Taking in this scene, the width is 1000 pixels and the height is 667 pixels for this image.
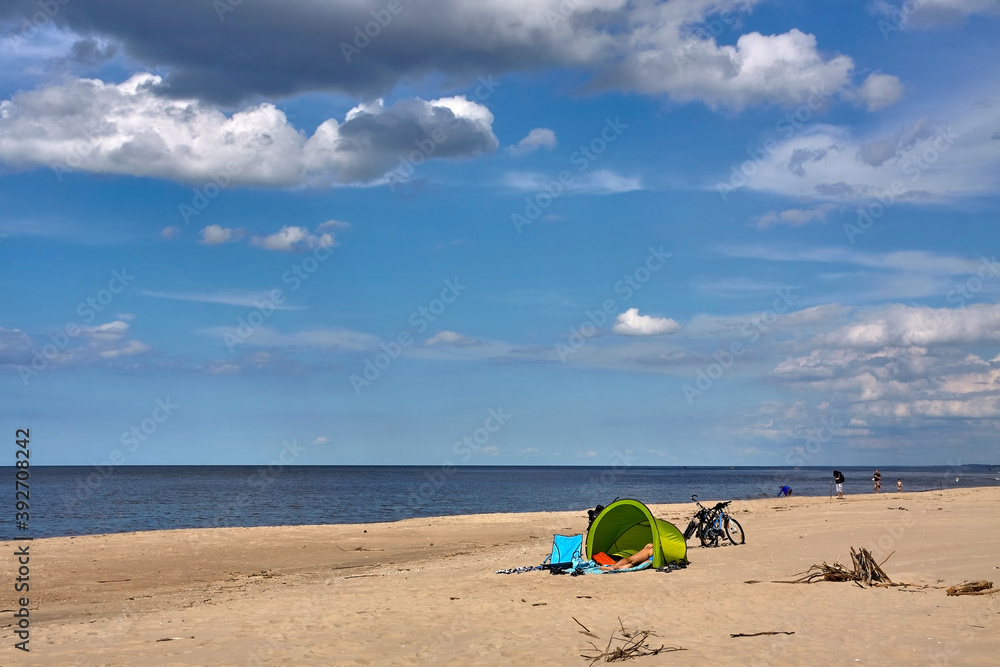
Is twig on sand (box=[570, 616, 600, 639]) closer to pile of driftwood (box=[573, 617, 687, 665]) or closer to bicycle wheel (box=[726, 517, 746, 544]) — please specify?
pile of driftwood (box=[573, 617, 687, 665])

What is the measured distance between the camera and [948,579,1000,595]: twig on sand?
1263 centimetres

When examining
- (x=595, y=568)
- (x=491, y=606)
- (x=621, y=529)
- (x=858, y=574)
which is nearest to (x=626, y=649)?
(x=491, y=606)

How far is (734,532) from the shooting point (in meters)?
21.7

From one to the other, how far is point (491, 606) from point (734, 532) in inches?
430

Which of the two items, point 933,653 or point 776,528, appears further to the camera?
point 776,528

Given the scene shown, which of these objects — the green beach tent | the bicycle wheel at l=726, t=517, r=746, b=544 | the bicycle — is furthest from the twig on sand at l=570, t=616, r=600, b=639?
the bicycle wheel at l=726, t=517, r=746, b=544

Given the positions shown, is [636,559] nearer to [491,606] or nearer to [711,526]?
[711,526]

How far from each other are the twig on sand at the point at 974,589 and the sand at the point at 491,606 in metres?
0.39

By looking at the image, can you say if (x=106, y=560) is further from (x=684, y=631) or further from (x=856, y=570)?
(x=856, y=570)

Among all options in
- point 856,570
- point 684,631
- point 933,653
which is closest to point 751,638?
point 684,631

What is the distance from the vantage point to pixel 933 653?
9258 millimetres

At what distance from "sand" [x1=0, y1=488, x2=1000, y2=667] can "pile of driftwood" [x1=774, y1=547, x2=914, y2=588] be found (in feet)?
1.05

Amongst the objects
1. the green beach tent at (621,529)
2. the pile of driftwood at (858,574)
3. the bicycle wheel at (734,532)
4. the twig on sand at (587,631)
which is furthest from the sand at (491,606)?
the green beach tent at (621,529)

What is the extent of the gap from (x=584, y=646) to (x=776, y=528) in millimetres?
17253
